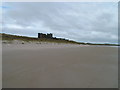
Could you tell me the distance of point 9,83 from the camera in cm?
165

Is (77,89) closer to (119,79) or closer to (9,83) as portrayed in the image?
(119,79)

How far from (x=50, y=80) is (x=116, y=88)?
1.49 meters

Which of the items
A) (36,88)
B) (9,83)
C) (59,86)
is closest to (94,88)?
(59,86)

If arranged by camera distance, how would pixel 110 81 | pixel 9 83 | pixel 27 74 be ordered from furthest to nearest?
pixel 27 74 → pixel 110 81 → pixel 9 83

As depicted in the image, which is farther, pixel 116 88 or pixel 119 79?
pixel 119 79

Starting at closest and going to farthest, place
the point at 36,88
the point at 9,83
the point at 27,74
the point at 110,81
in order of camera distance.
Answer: the point at 36,88 → the point at 9,83 → the point at 110,81 → the point at 27,74

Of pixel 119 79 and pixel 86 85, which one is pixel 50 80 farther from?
pixel 119 79

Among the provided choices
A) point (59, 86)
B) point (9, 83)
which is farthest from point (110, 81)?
point (9, 83)

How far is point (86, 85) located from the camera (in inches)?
62.6

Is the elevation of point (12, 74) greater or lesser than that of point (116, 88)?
greater

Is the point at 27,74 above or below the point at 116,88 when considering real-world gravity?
above

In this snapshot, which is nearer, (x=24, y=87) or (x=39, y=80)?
(x=24, y=87)

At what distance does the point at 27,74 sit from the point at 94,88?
5.64ft

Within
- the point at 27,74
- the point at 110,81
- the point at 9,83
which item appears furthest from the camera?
the point at 27,74
